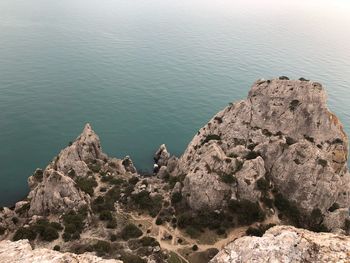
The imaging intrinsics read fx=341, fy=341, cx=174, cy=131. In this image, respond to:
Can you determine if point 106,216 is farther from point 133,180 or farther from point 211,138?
point 211,138

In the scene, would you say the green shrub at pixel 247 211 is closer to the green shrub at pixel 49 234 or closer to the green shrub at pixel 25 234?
the green shrub at pixel 49 234

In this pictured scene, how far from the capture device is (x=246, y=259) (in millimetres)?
28078

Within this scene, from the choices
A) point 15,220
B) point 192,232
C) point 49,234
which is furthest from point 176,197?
point 15,220

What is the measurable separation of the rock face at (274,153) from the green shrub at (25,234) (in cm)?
3014

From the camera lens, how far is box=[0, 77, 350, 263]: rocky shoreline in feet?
202

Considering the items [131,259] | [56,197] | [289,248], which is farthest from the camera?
[56,197]

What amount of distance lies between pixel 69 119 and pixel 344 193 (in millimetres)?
89305

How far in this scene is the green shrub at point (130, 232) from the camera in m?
62.9

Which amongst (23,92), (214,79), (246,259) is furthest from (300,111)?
(23,92)

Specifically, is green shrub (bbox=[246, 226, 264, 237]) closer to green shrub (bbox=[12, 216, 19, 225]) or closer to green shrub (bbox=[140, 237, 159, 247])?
green shrub (bbox=[140, 237, 159, 247])

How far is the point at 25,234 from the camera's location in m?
60.8

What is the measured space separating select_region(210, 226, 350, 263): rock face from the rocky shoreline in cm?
2835

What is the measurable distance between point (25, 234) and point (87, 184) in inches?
803

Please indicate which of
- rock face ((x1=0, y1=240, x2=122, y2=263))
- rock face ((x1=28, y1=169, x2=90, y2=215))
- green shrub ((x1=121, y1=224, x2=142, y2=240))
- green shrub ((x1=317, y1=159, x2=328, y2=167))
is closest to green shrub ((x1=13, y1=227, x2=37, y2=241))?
rock face ((x1=28, y1=169, x2=90, y2=215))
